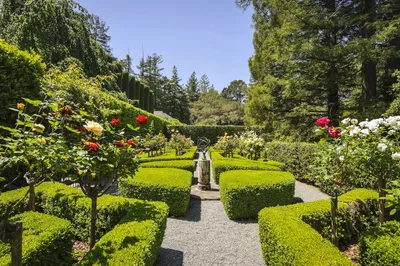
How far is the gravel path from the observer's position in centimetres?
318

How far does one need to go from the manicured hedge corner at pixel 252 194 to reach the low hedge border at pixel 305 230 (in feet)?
4.04

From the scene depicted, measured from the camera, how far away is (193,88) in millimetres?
57875

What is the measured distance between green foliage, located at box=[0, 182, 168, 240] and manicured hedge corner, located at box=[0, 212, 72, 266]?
61 cm

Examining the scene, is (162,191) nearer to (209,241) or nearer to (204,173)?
(209,241)

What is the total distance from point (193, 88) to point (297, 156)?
51.5 metres

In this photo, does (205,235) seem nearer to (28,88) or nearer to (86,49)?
(28,88)

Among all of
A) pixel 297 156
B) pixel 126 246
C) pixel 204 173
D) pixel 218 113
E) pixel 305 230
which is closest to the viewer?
pixel 126 246

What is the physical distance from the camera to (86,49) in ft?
24.9

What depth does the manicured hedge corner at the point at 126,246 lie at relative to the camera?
200 centimetres

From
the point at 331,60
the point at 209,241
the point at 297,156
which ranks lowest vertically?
the point at 209,241

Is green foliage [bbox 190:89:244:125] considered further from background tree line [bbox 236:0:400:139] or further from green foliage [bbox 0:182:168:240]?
green foliage [bbox 0:182:168:240]

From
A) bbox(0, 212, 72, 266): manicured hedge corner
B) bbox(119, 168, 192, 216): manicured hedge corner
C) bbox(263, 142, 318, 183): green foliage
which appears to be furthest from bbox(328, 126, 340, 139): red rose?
bbox(263, 142, 318, 183): green foliage

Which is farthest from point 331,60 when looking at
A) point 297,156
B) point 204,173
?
point 204,173

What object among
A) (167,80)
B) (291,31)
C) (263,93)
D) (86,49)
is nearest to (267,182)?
(86,49)
